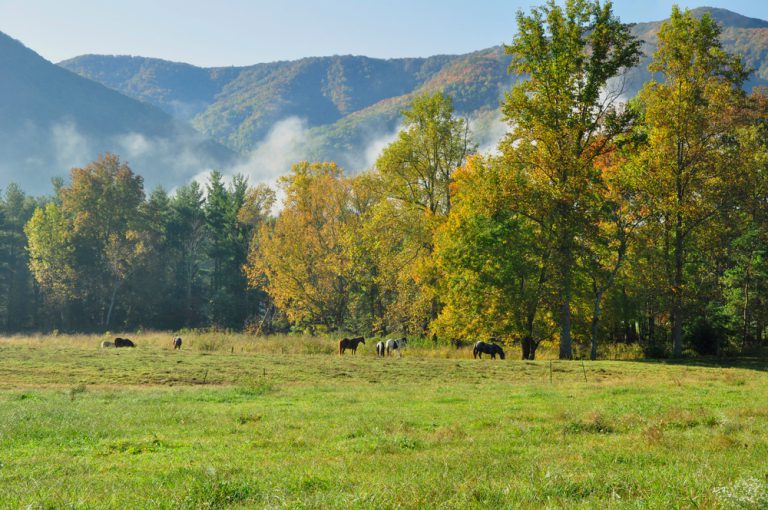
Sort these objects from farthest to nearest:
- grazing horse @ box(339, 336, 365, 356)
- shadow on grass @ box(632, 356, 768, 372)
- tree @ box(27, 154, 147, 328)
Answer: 1. tree @ box(27, 154, 147, 328)
2. grazing horse @ box(339, 336, 365, 356)
3. shadow on grass @ box(632, 356, 768, 372)

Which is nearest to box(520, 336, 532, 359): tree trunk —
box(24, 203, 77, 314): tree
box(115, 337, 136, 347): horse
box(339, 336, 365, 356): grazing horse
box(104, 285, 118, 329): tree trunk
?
box(339, 336, 365, 356): grazing horse

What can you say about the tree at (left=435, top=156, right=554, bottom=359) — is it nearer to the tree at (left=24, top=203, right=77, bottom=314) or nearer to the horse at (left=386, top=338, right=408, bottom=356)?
the horse at (left=386, top=338, right=408, bottom=356)

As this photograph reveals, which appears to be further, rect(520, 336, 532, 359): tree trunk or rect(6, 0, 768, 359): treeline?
rect(520, 336, 532, 359): tree trunk

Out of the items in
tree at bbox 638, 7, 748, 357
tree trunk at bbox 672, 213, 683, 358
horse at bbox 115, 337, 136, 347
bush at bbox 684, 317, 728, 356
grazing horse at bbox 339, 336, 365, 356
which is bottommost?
horse at bbox 115, 337, 136, 347

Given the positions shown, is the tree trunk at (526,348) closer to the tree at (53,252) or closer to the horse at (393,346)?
the horse at (393,346)

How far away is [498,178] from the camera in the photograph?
37.4 metres

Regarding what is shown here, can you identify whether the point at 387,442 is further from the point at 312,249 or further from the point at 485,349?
the point at 312,249

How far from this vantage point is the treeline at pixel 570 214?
35.8m

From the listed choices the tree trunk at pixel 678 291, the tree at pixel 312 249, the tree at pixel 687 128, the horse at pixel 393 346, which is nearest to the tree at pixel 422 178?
the horse at pixel 393 346

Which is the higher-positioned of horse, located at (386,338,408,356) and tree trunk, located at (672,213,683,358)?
tree trunk, located at (672,213,683,358)

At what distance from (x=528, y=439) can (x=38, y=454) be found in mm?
9594

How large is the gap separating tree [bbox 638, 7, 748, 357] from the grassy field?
12.6 meters

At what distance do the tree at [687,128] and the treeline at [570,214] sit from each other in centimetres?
11

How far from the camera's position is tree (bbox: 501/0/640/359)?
36.1 m
